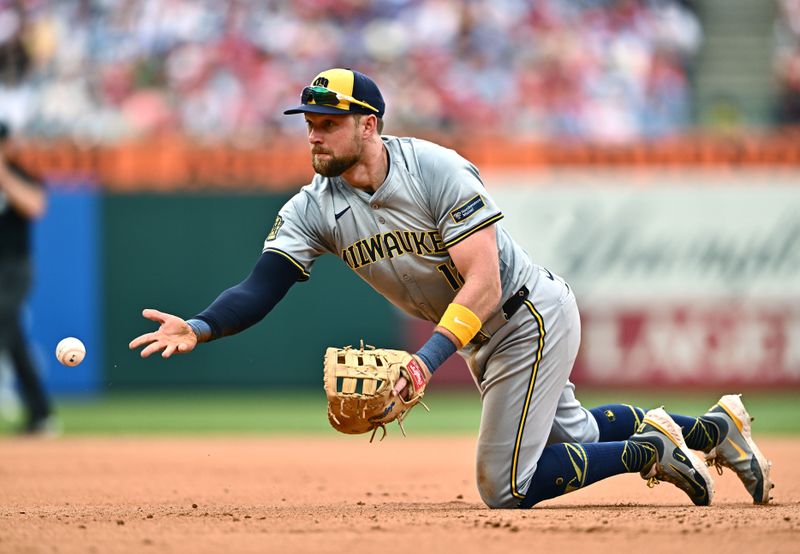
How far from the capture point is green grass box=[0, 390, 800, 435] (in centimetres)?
1075

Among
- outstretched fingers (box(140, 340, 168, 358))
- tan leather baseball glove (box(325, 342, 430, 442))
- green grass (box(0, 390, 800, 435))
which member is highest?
outstretched fingers (box(140, 340, 168, 358))

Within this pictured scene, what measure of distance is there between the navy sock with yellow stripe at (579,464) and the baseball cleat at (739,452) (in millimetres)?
501

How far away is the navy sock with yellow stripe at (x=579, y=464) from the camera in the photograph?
5.32m

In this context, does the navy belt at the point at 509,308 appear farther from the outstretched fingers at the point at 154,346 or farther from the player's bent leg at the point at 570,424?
the outstretched fingers at the point at 154,346

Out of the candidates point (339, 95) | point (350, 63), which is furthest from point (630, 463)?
point (350, 63)

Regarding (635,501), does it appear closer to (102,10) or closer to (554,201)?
(554,201)

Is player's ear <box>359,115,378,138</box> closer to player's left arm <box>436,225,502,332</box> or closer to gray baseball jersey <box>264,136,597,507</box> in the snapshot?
gray baseball jersey <box>264,136,597,507</box>

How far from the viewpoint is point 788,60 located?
15.2 m

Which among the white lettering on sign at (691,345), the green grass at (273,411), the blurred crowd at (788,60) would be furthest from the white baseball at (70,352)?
the blurred crowd at (788,60)

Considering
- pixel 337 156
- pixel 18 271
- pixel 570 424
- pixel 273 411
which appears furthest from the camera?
pixel 273 411

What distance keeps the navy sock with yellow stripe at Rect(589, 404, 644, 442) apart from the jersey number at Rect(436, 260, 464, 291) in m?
1.01

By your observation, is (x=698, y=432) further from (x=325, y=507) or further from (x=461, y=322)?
(x=325, y=507)

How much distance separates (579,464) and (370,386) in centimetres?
104

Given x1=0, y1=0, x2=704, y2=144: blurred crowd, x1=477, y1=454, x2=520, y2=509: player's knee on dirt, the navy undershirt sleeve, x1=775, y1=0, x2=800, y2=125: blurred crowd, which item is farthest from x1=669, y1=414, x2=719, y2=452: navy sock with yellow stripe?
x1=775, y1=0, x2=800, y2=125: blurred crowd
